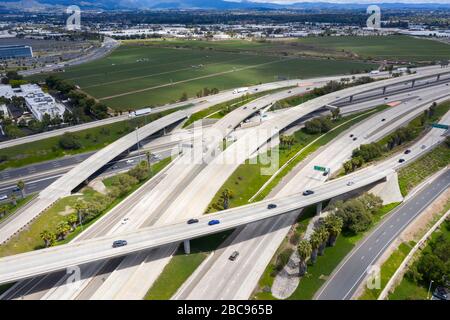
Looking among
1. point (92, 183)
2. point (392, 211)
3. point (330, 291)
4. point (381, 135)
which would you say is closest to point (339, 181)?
point (392, 211)

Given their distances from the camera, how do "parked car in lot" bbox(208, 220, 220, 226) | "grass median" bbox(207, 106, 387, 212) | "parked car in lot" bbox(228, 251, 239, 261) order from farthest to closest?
"grass median" bbox(207, 106, 387, 212), "parked car in lot" bbox(208, 220, 220, 226), "parked car in lot" bbox(228, 251, 239, 261)

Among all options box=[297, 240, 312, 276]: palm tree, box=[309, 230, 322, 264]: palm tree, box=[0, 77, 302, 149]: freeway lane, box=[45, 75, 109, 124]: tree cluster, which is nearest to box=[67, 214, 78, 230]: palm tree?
box=[297, 240, 312, 276]: palm tree

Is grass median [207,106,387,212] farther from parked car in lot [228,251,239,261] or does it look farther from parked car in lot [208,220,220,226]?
parked car in lot [228,251,239,261]

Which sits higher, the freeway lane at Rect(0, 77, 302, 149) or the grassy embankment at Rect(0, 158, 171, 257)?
the freeway lane at Rect(0, 77, 302, 149)

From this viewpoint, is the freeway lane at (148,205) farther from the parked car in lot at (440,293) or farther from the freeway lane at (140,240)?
the parked car in lot at (440,293)

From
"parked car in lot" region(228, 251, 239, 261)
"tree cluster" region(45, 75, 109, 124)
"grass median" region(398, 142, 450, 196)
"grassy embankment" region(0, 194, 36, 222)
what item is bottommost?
"parked car in lot" region(228, 251, 239, 261)

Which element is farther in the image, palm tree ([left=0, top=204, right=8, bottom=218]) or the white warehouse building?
the white warehouse building

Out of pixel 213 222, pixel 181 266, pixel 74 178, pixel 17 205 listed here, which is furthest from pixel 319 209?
pixel 17 205

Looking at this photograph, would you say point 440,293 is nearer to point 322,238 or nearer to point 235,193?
point 322,238
